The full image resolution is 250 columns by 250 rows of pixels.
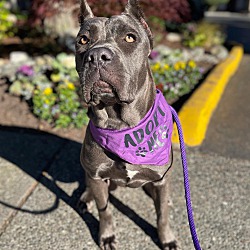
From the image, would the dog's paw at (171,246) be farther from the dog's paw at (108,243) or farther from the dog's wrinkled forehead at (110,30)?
the dog's wrinkled forehead at (110,30)

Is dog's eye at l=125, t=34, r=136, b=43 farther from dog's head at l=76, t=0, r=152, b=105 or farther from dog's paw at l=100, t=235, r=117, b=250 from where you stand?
dog's paw at l=100, t=235, r=117, b=250

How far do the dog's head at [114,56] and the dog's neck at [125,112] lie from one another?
9 centimetres

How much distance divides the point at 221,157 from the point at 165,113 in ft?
5.34

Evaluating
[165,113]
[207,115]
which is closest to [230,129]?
[207,115]

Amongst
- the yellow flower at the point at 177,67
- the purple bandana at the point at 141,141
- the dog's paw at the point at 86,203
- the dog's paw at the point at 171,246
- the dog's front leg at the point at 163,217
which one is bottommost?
the yellow flower at the point at 177,67

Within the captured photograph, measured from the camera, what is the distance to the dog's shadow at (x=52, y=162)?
3061mm

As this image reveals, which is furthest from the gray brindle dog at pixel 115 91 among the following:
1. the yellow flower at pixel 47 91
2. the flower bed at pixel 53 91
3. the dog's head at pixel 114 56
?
the yellow flower at pixel 47 91

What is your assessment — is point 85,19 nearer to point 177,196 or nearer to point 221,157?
point 177,196

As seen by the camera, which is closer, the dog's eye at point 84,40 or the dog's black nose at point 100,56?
the dog's black nose at point 100,56

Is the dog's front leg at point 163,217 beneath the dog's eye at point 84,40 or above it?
beneath

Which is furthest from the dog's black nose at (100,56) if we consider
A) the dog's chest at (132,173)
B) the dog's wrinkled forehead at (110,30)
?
the dog's chest at (132,173)

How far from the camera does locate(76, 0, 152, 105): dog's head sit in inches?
80.2

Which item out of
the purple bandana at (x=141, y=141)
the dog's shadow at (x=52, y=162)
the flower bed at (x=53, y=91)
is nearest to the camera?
the purple bandana at (x=141, y=141)

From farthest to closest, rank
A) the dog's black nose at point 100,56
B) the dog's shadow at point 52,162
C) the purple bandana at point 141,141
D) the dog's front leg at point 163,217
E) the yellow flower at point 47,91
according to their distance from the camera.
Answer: the yellow flower at point 47,91, the dog's shadow at point 52,162, the dog's front leg at point 163,217, the purple bandana at point 141,141, the dog's black nose at point 100,56
